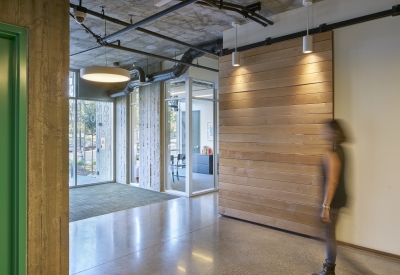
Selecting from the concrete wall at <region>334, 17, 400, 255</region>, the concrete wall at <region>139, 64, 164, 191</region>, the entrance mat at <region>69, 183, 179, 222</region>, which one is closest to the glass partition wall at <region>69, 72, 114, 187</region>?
the entrance mat at <region>69, 183, 179, 222</region>

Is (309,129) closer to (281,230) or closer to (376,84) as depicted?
(376,84)

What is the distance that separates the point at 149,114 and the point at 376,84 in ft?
19.8

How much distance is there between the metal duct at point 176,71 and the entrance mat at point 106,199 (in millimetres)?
3010

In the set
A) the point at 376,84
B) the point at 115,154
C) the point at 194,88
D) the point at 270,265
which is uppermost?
the point at 194,88

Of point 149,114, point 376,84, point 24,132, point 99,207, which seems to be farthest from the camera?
point 149,114

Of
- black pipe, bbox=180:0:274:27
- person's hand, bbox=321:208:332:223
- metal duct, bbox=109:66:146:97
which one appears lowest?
person's hand, bbox=321:208:332:223

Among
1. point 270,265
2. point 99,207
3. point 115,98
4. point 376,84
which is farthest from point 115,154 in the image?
point 376,84

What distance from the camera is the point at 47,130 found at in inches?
83.0

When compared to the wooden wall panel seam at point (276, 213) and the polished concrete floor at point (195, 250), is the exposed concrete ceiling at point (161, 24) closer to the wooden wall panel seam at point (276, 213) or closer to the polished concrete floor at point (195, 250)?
the wooden wall panel seam at point (276, 213)

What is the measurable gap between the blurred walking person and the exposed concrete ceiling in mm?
2429

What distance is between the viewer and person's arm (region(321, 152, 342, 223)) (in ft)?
10.0

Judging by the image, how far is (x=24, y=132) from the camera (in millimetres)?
1995

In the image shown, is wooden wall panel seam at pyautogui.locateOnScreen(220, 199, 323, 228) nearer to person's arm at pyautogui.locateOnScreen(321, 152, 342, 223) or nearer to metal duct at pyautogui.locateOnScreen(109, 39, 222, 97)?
person's arm at pyautogui.locateOnScreen(321, 152, 342, 223)

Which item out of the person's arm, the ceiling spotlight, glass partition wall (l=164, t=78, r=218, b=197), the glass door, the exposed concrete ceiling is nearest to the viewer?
the person's arm
